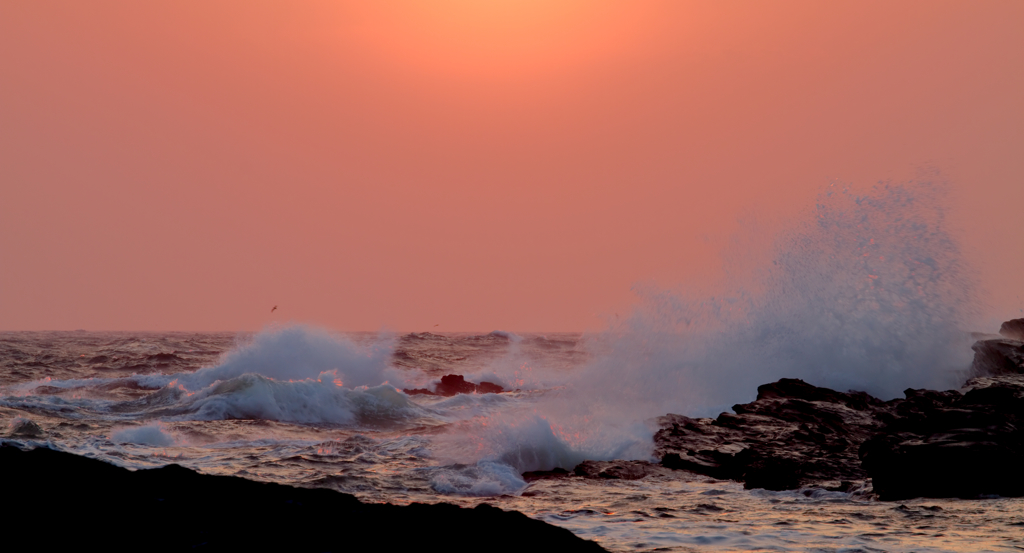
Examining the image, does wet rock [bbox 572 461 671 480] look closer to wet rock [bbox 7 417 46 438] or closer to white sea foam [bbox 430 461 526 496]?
white sea foam [bbox 430 461 526 496]

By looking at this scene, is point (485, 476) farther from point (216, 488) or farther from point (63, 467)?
point (63, 467)

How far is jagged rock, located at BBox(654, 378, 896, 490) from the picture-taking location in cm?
798

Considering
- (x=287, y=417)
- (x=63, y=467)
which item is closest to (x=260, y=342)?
(x=287, y=417)

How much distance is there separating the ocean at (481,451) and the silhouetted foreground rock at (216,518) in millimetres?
1188

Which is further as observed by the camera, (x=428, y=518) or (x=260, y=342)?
(x=260, y=342)

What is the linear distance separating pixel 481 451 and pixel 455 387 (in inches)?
597

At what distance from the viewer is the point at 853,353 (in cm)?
1600

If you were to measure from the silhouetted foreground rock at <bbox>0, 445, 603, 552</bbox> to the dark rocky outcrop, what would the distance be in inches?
697

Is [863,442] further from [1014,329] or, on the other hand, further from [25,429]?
[1014,329]

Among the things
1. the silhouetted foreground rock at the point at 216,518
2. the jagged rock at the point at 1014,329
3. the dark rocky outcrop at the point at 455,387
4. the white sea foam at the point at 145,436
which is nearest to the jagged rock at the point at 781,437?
the silhouetted foreground rock at the point at 216,518

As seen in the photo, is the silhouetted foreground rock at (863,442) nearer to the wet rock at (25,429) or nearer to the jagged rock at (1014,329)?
the wet rock at (25,429)

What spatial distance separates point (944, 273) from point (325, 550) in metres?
18.8

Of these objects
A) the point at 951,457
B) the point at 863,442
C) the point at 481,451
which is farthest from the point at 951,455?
the point at 481,451

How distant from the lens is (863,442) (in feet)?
27.9
